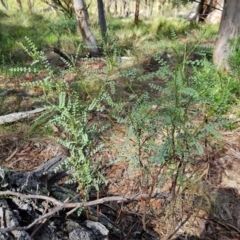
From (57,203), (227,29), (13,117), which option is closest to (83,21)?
(227,29)

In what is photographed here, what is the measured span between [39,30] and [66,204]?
5.94 meters

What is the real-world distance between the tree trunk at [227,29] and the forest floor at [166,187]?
54.2 inches

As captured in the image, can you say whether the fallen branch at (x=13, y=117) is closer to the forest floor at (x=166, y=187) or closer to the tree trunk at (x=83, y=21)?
the forest floor at (x=166, y=187)

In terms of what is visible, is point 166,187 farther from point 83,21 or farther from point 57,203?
point 83,21

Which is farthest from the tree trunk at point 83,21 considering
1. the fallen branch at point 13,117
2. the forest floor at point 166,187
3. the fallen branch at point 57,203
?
the fallen branch at point 57,203

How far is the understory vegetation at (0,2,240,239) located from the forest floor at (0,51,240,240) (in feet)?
0.09

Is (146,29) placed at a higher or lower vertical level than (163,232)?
lower

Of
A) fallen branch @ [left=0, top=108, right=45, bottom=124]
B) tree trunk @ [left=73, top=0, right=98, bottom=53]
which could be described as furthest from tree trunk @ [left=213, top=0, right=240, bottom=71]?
fallen branch @ [left=0, top=108, right=45, bottom=124]

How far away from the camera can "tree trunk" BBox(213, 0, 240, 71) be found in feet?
12.7

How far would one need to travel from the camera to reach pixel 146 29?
23.0 ft

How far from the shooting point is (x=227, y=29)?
3994 millimetres

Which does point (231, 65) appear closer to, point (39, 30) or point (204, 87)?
point (204, 87)

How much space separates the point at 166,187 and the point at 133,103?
4.14ft

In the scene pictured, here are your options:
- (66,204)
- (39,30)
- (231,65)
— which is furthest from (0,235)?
(39,30)
